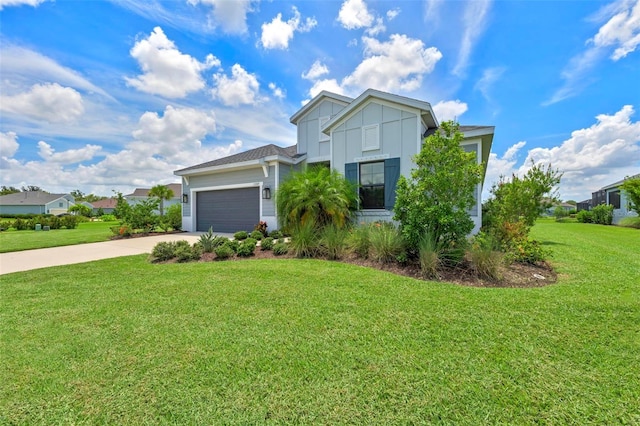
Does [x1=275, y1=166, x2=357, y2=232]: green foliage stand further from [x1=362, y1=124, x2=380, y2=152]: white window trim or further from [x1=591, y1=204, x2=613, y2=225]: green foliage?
[x1=591, y1=204, x2=613, y2=225]: green foliage

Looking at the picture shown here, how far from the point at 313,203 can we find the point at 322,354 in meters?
5.97

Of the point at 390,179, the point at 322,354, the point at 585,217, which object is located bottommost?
the point at 322,354

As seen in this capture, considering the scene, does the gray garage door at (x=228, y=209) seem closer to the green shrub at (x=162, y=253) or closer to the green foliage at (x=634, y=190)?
the green shrub at (x=162, y=253)

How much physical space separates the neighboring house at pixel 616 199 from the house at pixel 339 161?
1992 cm

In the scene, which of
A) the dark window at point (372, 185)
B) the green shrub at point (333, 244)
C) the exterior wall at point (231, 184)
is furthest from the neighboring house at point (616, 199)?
the exterior wall at point (231, 184)

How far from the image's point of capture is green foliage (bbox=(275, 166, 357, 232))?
8312mm

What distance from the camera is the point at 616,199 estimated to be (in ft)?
88.1

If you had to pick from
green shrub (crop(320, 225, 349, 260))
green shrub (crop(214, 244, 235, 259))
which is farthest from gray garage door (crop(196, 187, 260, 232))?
green shrub (crop(320, 225, 349, 260))

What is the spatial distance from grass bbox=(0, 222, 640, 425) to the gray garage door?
861 cm

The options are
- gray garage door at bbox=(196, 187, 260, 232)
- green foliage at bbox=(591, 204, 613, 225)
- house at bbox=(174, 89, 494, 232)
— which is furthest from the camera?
green foliage at bbox=(591, 204, 613, 225)

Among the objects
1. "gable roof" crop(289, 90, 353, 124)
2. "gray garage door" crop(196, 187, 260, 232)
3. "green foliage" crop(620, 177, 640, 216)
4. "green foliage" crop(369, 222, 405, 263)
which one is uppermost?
"gable roof" crop(289, 90, 353, 124)

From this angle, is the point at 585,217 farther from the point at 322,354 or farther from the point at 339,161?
the point at 322,354

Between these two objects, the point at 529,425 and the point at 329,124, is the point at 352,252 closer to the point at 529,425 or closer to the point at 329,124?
Answer: the point at 529,425

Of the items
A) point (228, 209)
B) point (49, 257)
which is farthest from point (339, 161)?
point (49, 257)
